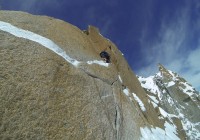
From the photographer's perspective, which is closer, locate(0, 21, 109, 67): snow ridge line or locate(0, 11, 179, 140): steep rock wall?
locate(0, 11, 179, 140): steep rock wall

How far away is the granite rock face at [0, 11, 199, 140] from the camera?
19.0 meters

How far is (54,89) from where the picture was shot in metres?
21.4

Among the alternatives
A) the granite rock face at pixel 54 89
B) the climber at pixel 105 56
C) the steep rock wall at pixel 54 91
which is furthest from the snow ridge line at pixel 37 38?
the climber at pixel 105 56

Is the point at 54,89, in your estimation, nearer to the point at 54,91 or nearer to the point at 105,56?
the point at 54,91

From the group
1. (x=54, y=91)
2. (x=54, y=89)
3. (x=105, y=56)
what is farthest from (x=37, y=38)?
(x=105, y=56)

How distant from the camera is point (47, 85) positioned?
21.1 meters

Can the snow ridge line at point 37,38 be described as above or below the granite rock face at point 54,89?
above

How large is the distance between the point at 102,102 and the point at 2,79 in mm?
8283

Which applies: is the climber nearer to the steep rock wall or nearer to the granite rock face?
the granite rock face

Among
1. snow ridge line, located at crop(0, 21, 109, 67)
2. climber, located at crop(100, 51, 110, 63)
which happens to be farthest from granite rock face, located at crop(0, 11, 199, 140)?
climber, located at crop(100, 51, 110, 63)

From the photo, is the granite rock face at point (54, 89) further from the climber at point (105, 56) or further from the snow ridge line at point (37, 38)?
the climber at point (105, 56)

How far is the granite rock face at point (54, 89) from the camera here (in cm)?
1903

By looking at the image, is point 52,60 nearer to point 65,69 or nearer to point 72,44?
point 65,69

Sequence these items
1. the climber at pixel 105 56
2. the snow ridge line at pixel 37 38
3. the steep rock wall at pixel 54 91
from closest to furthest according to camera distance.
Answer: the steep rock wall at pixel 54 91 < the snow ridge line at pixel 37 38 < the climber at pixel 105 56
